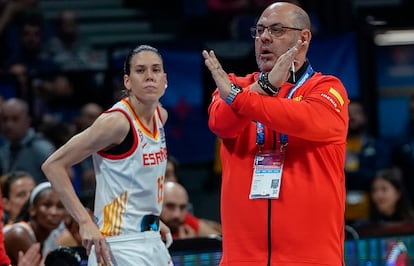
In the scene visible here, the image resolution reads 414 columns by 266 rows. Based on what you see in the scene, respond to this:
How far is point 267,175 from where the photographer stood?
16.3 ft

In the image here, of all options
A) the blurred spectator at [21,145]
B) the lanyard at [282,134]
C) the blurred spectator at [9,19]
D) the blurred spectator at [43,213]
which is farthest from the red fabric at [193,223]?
the blurred spectator at [9,19]

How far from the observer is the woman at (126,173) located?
5734mm

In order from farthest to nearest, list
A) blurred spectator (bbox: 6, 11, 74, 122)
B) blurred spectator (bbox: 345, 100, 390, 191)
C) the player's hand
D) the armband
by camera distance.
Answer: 1. blurred spectator (bbox: 6, 11, 74, 122)
2. blurred spectator (bbox: 345, 100, 390, 191)
3. the player's hand
4. the armband

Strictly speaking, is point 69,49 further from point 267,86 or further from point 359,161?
point 267,86

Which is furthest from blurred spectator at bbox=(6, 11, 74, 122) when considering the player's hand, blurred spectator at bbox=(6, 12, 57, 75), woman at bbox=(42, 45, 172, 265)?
the player's hand

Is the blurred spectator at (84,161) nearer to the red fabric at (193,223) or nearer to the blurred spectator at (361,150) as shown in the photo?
the red fabric at (193,223)

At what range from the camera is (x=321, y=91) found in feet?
16.5

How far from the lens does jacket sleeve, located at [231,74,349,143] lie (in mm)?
4754

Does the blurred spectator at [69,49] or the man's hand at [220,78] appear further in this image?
the blurred spectator at [69,49]

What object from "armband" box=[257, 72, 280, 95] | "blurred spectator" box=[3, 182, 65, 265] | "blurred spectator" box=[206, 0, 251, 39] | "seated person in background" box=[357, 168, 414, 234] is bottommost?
"seated person in background" box=[357, 168, 414, 234]

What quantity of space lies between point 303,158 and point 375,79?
707cm

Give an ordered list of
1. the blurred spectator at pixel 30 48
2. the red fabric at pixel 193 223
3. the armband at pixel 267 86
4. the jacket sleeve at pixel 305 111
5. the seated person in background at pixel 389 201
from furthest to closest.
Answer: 1. the blurred spectator at pixel 30 48
2. the seated person in background at pixel 389 201
3. the red fabric at pixel 193 223
4. the armband at pixel 267 86
5. the jacket sleeve at pixel 305 111

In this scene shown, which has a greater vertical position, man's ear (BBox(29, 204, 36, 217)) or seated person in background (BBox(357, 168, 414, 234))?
man's ear (BBox(29, 204, 36, 217))

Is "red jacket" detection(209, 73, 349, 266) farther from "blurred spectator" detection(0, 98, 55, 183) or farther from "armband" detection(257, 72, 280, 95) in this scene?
"blurred spectator" detection(0, 98, 55, 183)
